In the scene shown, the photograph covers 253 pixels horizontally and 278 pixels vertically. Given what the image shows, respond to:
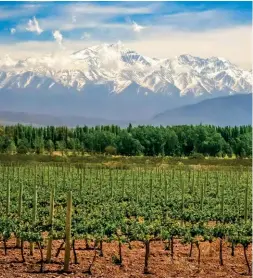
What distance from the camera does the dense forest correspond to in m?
98.5

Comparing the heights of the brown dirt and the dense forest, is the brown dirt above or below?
below

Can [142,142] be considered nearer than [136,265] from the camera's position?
No

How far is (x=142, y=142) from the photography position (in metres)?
104

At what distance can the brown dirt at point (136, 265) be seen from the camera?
51.6ft

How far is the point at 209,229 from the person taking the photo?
18000 millimetres

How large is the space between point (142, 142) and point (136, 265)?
8801 centimetres

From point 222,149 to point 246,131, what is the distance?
14.2 metres

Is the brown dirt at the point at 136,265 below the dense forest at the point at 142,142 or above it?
below

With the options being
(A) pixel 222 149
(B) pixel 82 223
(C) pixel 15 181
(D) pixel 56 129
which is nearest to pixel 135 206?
(B) pixel 82 223

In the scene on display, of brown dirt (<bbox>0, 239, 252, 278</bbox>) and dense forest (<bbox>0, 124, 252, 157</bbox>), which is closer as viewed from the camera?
brown dirt (<bbox>0, 239, 252, 278</bbox>)

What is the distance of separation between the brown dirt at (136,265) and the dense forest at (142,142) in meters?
76.9

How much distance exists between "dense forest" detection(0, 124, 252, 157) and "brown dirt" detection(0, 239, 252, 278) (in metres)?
76.9

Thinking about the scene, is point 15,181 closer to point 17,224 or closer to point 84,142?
point 17,224

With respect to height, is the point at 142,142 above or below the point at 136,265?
above
